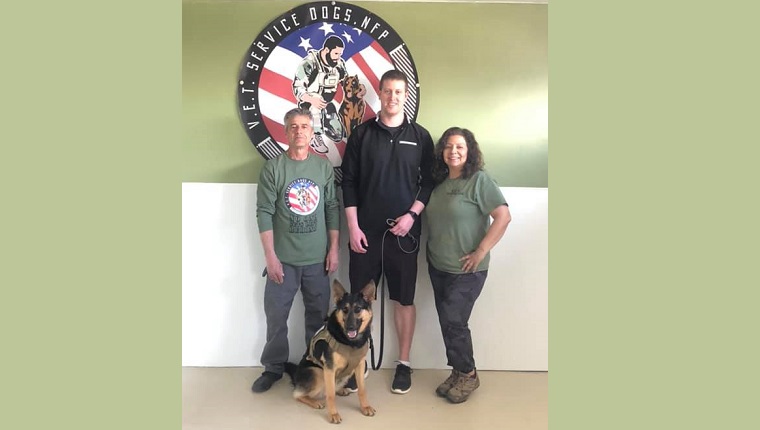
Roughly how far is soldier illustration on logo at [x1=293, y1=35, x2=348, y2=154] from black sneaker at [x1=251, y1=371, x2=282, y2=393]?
1.39 m

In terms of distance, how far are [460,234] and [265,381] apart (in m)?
1.43

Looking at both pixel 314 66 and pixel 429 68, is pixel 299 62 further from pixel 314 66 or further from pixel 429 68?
pixel 429 68

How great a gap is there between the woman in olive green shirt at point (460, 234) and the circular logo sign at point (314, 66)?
48 cm

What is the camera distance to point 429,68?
2773 mm

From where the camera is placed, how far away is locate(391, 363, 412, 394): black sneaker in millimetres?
2588

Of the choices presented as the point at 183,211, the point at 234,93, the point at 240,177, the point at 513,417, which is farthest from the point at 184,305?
the point at 513,417

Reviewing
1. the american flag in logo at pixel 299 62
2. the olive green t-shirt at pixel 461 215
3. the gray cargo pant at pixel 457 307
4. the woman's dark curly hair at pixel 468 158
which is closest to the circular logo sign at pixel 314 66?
the american flag in logo at pixel 299 62

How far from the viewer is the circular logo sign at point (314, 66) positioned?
108 inches

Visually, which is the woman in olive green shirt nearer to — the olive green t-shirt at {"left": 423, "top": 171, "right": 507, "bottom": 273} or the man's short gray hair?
the olive green t-shirt at {"left": 423, "top": 171, "right": 507, "bottom": 273}

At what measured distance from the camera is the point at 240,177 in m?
2.78

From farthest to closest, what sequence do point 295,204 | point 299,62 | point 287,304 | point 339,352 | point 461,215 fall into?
1. point 299,62
2. point 287,304
3. point 295,204
4. point 461,215
5. point 339,352

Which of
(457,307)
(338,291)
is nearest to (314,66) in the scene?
(338,291)

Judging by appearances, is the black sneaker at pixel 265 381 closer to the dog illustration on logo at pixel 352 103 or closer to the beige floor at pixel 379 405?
the beige floor at pixel 379 405

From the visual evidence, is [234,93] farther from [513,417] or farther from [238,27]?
[513,417]
